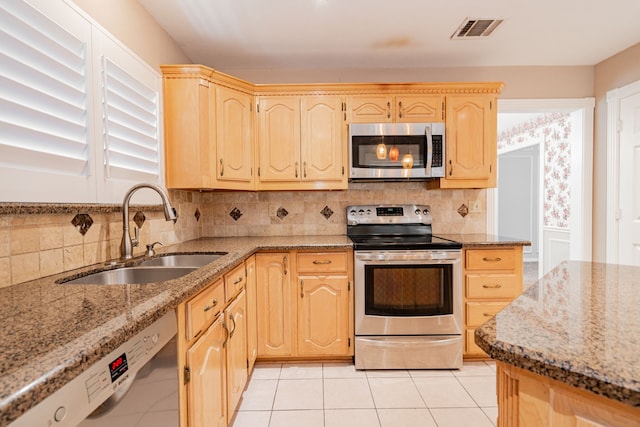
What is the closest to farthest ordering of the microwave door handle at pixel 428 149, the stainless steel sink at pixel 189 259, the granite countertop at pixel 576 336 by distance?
1. the granite countertop at pixel 576 336
2. the stainless steel sink at pixel 189 259
3. the microwave door handle at pixel 428 149

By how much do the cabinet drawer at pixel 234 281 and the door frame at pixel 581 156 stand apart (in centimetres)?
222

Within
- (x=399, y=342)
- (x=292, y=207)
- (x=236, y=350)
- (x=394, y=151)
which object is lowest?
(x=399, y=342)

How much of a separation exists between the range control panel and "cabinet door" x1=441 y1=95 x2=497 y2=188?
0.39m

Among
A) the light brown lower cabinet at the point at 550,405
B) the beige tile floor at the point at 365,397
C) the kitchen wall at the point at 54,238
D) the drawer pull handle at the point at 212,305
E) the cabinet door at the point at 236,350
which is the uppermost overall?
the kitchen wall at the point at 54,238

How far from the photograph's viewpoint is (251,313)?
2.18 meters

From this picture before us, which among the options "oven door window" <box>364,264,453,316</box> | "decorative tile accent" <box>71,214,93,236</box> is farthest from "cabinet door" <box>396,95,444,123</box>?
"decorative tile accent" <box>71,214,93,236</box>

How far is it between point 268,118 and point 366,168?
87cm

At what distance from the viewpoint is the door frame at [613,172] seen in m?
2.69

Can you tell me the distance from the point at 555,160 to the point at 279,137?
3.61 metres

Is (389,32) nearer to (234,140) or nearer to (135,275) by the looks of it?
(234,140)

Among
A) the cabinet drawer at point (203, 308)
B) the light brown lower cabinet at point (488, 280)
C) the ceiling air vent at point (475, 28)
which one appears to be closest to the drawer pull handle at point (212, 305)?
the cabinet drawer at point (203, 308)

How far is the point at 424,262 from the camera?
7.42 ft

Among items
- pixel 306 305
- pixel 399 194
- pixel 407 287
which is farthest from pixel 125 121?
pixel 399 194

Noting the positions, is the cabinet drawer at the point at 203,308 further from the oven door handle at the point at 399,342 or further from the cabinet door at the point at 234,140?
the oven door handle at the point at 399,342
